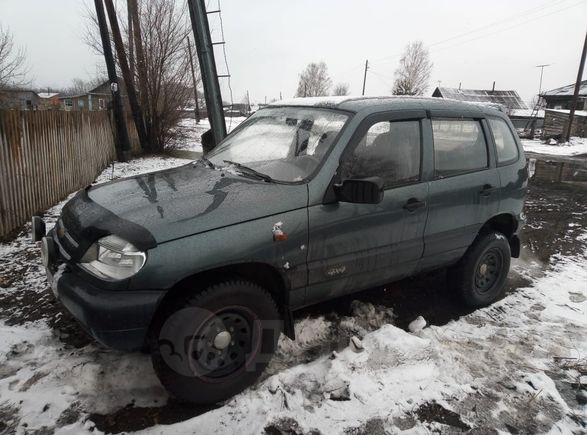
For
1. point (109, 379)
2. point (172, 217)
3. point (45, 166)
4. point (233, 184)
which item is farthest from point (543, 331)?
point (45, 166)

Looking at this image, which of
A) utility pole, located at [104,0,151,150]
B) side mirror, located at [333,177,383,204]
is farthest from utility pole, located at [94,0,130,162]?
side mirror, located at [333,177,383,204]

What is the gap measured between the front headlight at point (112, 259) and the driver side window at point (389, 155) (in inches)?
57.2

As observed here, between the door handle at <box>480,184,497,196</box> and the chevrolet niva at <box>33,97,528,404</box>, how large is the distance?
0.05 feet

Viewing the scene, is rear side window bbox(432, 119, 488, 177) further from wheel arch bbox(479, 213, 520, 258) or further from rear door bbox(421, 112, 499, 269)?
wheel arch bbox(479, 213, 520, 258)

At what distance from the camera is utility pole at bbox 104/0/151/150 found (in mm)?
13234

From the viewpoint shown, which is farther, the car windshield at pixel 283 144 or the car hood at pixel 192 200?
the car windshield at pixel 283 144

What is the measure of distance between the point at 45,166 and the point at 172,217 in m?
5.49

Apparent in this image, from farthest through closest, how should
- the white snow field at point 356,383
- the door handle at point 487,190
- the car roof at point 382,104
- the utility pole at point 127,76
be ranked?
the utility pole at point 127,76
the door handle at point 487,190
the car roof at point 382,104
the white snow field at point 356,383

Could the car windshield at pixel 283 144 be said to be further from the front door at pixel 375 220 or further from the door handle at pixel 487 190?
the door handle at pixel 487 190

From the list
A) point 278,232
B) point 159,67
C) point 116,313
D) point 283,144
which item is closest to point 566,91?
point 159,67

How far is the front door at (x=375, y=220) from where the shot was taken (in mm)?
2811

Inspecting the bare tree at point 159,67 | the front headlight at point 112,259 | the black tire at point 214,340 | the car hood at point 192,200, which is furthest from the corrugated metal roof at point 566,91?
the front headlight at point 112,259

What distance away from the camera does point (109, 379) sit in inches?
106

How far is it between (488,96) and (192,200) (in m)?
54.1
